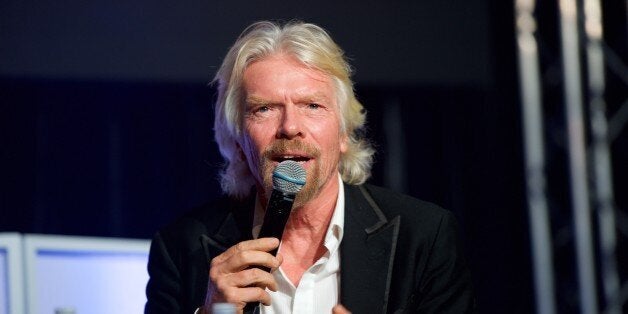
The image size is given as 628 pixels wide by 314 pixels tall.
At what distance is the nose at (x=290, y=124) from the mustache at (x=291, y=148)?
0.05 feet

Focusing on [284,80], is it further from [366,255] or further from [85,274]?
[85,274]

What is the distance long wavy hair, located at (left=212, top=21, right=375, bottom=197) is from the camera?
264cm

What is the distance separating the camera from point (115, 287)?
2852mm

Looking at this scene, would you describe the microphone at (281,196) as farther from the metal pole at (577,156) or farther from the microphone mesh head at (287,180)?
the metal pole at (577,156)

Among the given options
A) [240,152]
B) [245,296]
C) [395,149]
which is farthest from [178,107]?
[245,296]

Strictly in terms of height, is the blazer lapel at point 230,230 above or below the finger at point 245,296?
above

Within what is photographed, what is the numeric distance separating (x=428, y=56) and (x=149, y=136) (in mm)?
1439

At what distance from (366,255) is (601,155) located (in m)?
1.92

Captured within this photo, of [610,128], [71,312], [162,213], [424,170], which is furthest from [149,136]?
[71,312]

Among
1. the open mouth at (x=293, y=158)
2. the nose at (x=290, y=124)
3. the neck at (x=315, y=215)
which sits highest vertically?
the nose at (x=290, y=124)

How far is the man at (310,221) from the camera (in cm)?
252

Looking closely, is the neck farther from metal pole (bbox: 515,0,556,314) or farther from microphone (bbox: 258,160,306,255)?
metal pole (bbox: 515,0,556,314)

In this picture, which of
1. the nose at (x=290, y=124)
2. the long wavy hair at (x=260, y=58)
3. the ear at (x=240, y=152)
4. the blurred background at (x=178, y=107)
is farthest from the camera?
the blurred background at (x=178, y=107)

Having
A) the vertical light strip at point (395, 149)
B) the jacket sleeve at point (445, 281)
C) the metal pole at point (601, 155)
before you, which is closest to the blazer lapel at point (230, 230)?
the jacket sleeve at point (445, 281)
